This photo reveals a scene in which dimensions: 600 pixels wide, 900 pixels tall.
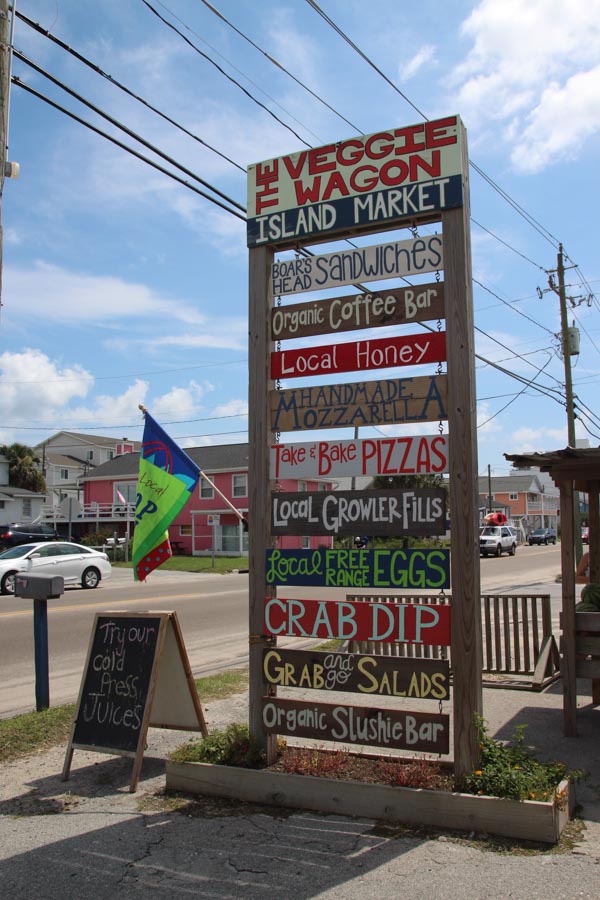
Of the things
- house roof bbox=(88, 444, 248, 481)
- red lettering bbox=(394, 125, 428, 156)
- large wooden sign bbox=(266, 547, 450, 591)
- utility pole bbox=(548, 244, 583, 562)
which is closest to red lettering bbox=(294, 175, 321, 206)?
red lettering bbox=(394, 125, 428, 156)

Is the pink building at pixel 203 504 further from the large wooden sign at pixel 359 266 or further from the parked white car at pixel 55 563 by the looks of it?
the large wooden sign at pixel 359 266

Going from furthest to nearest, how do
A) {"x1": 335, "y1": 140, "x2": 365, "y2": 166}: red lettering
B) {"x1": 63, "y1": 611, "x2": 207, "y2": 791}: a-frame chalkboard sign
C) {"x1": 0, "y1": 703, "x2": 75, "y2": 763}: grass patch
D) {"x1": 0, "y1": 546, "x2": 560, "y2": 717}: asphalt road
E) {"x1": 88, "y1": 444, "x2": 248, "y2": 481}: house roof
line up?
1. {"x1": 88, "y1": 444, "x2": 248, "y2": 481}: house roof
2. {"x1": 0, "y1": 546, "x2": 560, "y2": 717}: asphalt road
3. {"x1": 0, "y1": 703, "x2": 75, "y2": 763}: grass patch
4. {"x1": 63, "y1": 611, "x2": 207, "y2": 791}: a-frame chalkboard sign
5. {"x1": 335, "y1": 140, "x2": 365, "y2": 166}: red lettering

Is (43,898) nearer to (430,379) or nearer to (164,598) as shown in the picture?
(430,379)

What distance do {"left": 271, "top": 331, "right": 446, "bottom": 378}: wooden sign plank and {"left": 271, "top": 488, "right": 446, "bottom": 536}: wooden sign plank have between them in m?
0.84

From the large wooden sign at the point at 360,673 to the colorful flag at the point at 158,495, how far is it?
1641mm

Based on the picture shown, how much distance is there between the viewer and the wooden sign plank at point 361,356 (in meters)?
4.98

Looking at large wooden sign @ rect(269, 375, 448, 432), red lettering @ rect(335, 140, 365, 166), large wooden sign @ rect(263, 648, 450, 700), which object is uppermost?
red lettering @ rect(335, 140, 365, 166)

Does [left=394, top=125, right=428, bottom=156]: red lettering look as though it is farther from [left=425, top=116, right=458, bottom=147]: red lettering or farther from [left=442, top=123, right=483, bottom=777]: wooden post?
[left=442, top=123, right=483, bottom=777]: wooden post

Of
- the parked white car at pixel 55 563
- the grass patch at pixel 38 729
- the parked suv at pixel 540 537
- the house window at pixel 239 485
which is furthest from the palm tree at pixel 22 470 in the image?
the grass patch at pixel 38 729

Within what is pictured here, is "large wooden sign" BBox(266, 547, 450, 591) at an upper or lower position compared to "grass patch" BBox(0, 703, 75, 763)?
upper

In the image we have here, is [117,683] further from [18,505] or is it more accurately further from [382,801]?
[18,505]

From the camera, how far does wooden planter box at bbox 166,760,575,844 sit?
13.6ft

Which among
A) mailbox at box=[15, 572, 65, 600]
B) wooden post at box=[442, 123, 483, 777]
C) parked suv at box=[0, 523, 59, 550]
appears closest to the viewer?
wooden post at box=[442, 123, 483, 777]

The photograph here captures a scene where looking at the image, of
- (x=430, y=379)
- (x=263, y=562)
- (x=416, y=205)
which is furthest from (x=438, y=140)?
(x=263, y=562)
